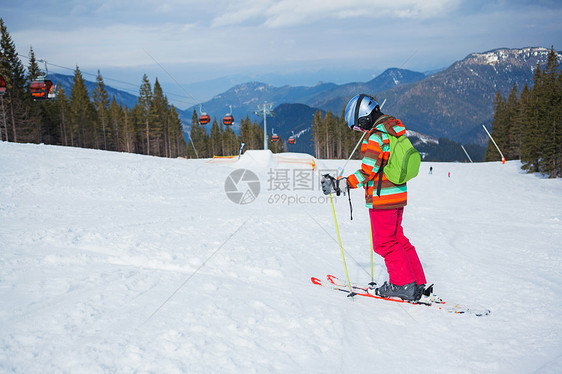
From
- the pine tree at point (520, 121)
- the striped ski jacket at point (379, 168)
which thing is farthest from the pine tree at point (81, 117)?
the pine tree at point (520, 121)

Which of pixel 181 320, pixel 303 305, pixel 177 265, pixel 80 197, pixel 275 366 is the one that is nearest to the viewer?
pixel 275 366

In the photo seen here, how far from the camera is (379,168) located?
3.77 m

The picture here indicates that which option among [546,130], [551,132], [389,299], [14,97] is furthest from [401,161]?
[14,97]

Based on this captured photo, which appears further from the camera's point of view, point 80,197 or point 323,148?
point 323,148

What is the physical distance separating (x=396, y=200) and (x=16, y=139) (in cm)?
5331

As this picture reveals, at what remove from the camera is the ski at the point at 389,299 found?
3619 mm

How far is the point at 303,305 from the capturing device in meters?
3.64

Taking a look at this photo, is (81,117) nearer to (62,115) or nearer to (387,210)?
(62,115)

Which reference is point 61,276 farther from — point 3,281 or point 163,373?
point 163,373

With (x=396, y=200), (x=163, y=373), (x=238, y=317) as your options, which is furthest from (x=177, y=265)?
(x=396, y=200)

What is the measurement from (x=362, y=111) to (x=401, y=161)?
86cm

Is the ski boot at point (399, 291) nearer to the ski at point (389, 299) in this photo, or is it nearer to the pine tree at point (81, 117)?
the ski at point (389, 299)

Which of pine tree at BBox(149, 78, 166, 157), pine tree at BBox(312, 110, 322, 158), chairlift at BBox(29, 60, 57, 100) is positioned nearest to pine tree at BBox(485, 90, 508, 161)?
pine tree at BBox(312, 110, 322, 158)

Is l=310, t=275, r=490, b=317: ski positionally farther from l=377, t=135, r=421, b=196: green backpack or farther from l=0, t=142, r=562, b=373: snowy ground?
l=377, t=135, r=421, b=196: green backpack
